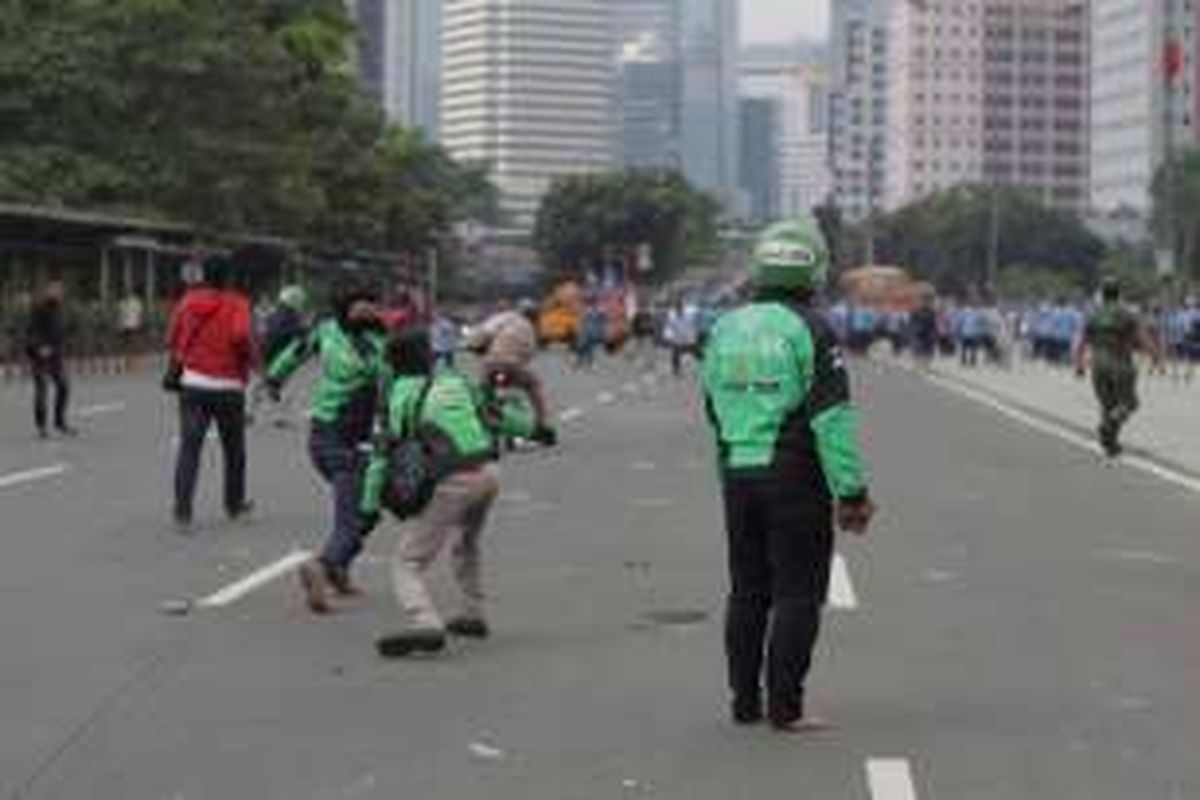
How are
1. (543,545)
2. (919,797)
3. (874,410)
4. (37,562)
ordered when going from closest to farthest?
(919,797) → (37,562) → (543,545) → (874,410)

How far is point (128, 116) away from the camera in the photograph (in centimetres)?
6781

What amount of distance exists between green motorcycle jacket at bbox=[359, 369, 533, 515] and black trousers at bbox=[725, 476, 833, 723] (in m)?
2.29

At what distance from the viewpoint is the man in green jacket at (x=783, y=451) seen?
9.66 meters

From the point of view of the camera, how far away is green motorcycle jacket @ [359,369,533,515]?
12.0 meters

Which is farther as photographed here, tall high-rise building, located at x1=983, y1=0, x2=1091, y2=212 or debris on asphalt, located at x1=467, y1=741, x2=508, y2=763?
tall high-rise building, located at x1=983, y1=0, x2=1091, y2=212

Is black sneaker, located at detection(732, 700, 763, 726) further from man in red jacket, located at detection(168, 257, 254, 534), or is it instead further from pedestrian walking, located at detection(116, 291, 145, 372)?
pedestrian walking, located at detection(116, 291, 145, 372)

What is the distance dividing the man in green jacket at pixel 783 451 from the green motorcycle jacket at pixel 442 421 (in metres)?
2.29

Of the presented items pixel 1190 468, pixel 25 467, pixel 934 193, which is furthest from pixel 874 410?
pixel 934 193

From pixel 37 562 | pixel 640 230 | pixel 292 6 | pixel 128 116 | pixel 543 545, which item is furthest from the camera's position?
pixel 640 230

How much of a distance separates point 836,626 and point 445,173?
136m

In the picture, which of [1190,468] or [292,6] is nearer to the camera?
[1190,468]

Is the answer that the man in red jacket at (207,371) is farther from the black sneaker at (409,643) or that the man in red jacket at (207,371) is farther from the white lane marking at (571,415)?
the white lane marking at (571,415)

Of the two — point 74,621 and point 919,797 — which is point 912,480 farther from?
point 919,797

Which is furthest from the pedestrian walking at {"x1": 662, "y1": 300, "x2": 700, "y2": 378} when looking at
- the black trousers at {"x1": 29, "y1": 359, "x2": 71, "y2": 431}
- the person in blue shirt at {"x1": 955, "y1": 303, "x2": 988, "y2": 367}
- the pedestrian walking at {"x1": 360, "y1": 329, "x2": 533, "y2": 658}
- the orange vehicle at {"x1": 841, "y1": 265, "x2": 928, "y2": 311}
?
the pedestrian walking at {"x1": 360, "y1": 329, "x2": 533, "y2": 658}
